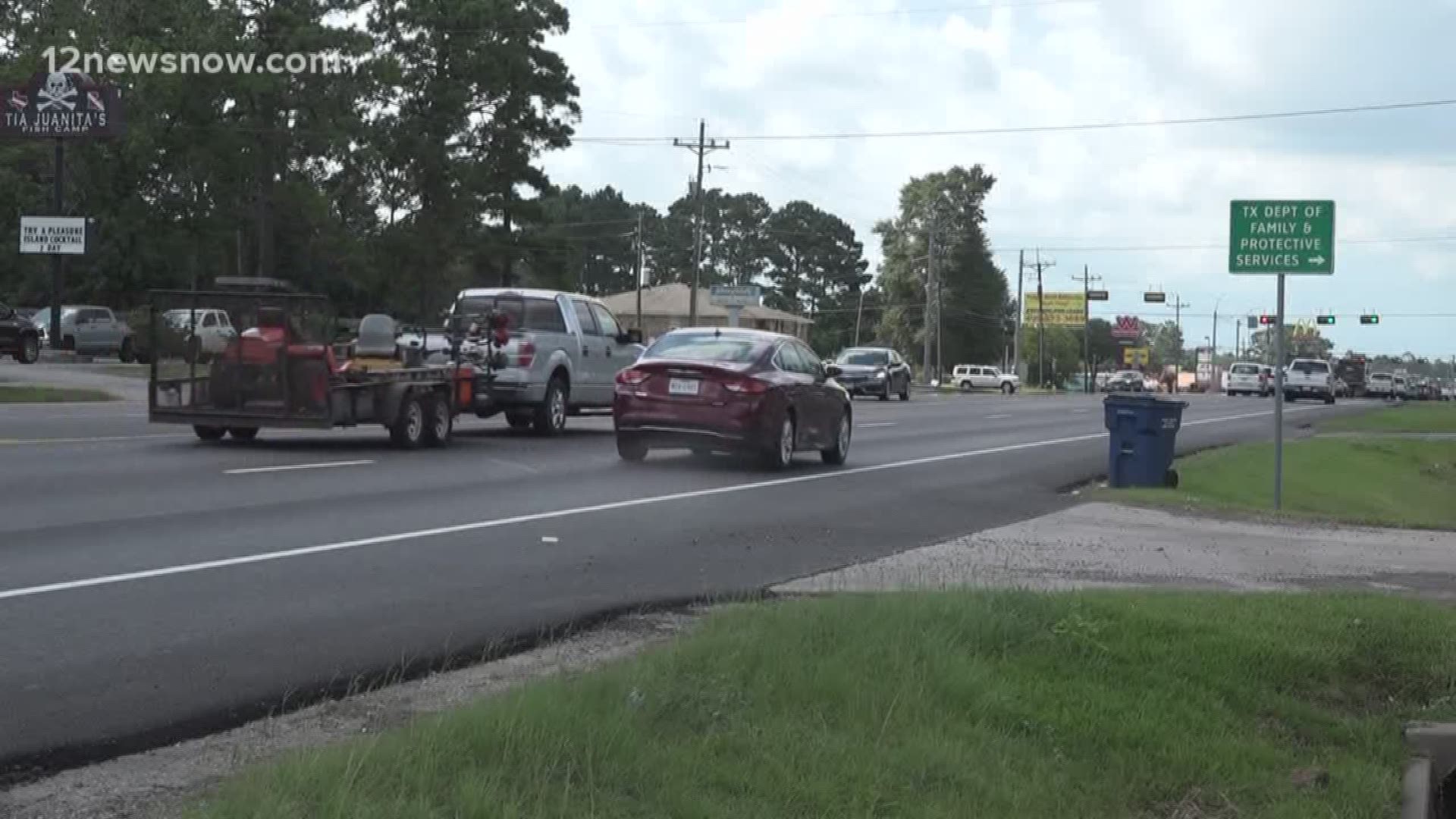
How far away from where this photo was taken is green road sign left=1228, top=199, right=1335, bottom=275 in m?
19.0

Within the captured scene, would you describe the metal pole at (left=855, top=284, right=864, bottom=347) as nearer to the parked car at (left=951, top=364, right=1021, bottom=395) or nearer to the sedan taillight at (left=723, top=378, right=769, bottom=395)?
the parked car at (left=951, top=364, right=1021, bottom=395)

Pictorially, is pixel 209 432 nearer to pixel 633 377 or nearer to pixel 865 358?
pixel 633 377

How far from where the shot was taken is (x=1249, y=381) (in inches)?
3253

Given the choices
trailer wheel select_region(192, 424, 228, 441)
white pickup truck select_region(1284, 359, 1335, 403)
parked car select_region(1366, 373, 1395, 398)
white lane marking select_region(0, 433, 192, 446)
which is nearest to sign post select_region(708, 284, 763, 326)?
white pickup truck select_region(1284, 359, 1335, 403)

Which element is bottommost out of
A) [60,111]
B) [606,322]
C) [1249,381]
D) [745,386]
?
[1249,381]

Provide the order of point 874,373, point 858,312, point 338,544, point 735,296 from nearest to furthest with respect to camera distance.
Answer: point 338,544 → point 874,373 → point 735,296 → point 858,312

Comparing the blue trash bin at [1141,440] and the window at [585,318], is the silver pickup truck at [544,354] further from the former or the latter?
the blue trash bin at [1141,440]

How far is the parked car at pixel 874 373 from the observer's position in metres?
54.9

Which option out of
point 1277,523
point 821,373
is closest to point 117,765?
point 1277,523

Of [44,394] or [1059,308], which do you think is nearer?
[44,394]

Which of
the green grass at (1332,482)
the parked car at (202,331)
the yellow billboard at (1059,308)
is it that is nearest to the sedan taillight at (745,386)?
the green grass at (1332,482)

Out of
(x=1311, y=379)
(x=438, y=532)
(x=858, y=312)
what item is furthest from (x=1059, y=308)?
(x=438, y=532)

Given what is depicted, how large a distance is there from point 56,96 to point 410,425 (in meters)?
28.3

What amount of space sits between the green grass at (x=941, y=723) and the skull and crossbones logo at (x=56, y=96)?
39.8 metres
